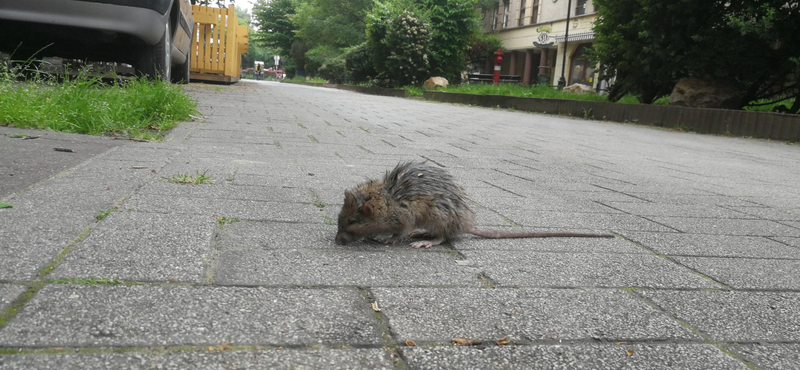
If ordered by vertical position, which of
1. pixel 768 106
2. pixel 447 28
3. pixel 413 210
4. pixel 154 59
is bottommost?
pixel 413 210

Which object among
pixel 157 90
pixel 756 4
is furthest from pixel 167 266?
pixel 756 4

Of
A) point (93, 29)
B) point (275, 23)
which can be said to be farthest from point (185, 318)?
point (275, 23)

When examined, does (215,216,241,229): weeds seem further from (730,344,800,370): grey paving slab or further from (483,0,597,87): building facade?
(483,0,597,87): building facade

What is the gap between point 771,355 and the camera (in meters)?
1.56

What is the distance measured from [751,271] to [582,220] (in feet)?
3.05

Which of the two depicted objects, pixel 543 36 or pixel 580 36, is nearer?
pixel 580 36

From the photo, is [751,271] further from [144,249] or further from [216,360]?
[144,249]

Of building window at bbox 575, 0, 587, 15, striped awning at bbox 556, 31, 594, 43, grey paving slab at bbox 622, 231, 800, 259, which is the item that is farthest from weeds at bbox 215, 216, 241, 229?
building window at bbox 575, 0, 587, 15

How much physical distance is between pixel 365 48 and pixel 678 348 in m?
30.6

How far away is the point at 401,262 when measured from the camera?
2207 millimetres

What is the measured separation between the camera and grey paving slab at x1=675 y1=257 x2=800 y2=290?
7.15 feet

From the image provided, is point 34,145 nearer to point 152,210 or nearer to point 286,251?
point 152,210

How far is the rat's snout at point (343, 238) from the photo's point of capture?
2.36 metres

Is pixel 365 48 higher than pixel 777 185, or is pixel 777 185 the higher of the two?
pixel 365 48
